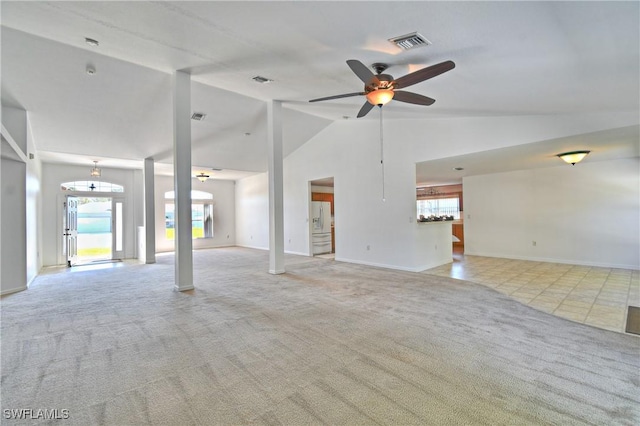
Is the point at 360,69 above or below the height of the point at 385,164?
above

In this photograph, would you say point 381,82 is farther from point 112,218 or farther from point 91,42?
point 112,218

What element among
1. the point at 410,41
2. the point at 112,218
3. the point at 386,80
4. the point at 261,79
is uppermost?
the point at 261,79

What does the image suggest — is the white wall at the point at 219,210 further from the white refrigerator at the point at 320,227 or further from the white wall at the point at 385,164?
the white refrigerator at the point at 320,227

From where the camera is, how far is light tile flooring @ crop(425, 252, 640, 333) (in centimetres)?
352

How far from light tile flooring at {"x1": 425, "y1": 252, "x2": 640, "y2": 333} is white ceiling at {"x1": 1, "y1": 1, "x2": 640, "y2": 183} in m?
2.45

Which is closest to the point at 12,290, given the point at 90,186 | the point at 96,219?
the point at 96,219

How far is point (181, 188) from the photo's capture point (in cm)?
465

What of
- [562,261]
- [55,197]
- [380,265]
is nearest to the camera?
[380,265]

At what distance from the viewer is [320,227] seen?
909 cm

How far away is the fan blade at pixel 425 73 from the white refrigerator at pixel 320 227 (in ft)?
19.7

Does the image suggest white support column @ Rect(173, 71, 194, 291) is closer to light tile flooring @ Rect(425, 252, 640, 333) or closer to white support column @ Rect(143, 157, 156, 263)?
white support column @ Rect(143, 157, 156, 263)

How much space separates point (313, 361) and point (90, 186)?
32.6 feet

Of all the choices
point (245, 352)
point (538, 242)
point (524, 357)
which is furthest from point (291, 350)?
point (538, 242)

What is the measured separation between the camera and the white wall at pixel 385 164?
15.3 ft
